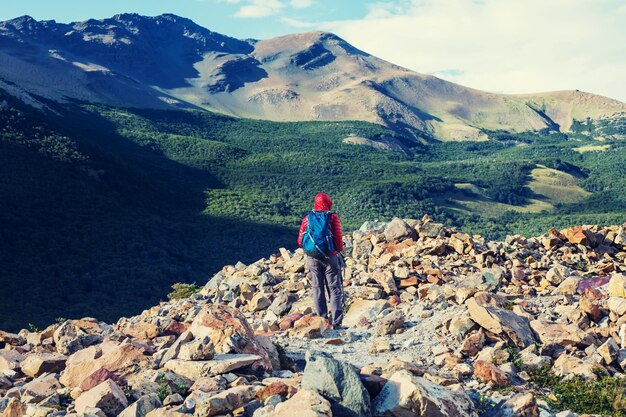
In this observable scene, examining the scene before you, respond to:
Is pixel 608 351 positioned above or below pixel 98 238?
above

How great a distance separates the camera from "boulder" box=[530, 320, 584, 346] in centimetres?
881

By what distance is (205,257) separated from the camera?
2625 inches

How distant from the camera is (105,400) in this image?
621 centimetres

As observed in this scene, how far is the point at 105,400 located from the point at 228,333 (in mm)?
1814

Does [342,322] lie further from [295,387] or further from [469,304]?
[295,387]

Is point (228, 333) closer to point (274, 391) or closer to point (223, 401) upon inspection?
point (274, 391)

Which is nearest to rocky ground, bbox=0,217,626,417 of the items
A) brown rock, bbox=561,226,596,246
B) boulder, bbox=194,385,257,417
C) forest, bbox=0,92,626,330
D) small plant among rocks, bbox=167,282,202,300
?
boulder, bbox=194,385,257,417

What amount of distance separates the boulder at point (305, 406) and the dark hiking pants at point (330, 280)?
5.10 metres

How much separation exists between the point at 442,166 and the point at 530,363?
548 ft

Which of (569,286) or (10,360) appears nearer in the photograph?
(10,360)

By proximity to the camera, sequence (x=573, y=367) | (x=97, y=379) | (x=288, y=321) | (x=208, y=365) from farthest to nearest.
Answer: (x=288, y=321)
(x=573, y=367)
(x=97, y=379)
(x=208, y=365)

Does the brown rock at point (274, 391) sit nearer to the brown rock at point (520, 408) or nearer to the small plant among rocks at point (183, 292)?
the brown rock at point (520, 408)

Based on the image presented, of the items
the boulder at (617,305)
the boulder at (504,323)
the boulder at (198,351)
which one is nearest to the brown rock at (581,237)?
the boulder at (617,305)

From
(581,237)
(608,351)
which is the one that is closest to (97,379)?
(608,351)
